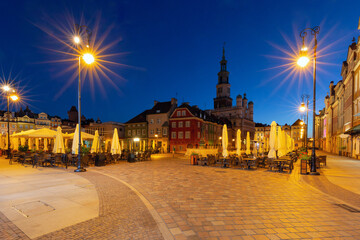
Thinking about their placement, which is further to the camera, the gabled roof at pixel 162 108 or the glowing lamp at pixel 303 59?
the gabled roof at pixel 162 108

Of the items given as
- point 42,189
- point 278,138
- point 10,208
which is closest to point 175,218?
point 10,208

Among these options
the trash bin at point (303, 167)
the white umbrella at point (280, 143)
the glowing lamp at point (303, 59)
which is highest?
the glowing lamp at point (303, 59)

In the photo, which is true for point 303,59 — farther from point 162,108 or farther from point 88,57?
point 162,108

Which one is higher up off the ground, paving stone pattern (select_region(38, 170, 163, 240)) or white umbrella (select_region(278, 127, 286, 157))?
white umbrella (select_region(278, 127, 286, 157))

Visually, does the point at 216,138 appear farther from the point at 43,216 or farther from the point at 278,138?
the point at 43,216

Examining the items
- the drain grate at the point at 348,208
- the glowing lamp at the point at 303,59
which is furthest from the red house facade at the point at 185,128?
the drain grate at the point at 348,208

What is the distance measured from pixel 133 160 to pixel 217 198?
14.2 metres

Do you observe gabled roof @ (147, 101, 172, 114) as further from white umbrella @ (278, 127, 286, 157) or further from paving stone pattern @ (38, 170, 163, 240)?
paving stone pattern @ (38, 170, 163, 240)

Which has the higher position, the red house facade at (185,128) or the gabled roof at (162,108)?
the gabled roof at (162,108)

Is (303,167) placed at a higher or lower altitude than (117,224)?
lower

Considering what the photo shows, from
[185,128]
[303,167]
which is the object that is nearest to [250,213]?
[303,167]

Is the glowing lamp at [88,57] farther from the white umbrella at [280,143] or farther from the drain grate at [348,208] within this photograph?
the white umbrella at [280,143]

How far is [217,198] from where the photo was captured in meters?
6.77

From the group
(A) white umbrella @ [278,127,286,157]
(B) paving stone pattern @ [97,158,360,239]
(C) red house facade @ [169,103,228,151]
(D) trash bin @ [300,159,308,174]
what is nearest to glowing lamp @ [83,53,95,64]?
(B) paving stone pattern @ [97,158,360,239]
